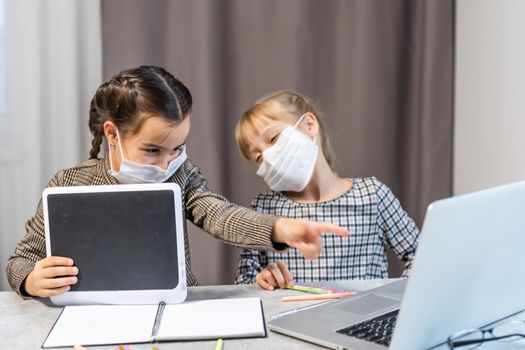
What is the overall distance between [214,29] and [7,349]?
4.34 feet

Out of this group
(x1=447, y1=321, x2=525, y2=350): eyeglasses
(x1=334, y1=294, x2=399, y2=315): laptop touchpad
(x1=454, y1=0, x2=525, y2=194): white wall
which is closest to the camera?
(x1=447, y1=321, x2=525, y2=350): eyeglasses

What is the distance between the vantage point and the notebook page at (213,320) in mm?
891

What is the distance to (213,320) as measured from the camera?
96cm

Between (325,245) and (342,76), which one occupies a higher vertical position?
(342,76)

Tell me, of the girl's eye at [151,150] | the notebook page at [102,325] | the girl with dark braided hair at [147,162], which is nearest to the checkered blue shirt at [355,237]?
the girl with dark braided hair at [147,162]

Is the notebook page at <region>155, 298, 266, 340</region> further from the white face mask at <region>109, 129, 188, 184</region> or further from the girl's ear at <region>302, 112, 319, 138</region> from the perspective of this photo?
the girl's ear at <region>302, 112, 319, 138</region>

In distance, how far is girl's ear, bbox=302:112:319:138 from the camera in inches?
63.1

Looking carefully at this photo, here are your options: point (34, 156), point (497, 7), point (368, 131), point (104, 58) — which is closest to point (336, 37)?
point (368, 131)

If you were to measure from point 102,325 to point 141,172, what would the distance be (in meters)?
0.41

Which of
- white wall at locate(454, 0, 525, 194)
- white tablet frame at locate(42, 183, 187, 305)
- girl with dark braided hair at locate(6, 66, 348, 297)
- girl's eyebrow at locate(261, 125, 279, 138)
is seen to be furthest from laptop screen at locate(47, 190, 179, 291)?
white wall at locate(454, 0, 525, 194)

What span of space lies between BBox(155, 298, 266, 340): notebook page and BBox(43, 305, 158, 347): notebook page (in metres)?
0.03

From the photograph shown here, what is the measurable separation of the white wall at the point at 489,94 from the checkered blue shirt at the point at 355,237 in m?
0.40

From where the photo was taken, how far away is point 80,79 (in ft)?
6.42

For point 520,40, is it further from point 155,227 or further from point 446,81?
point 155,227
